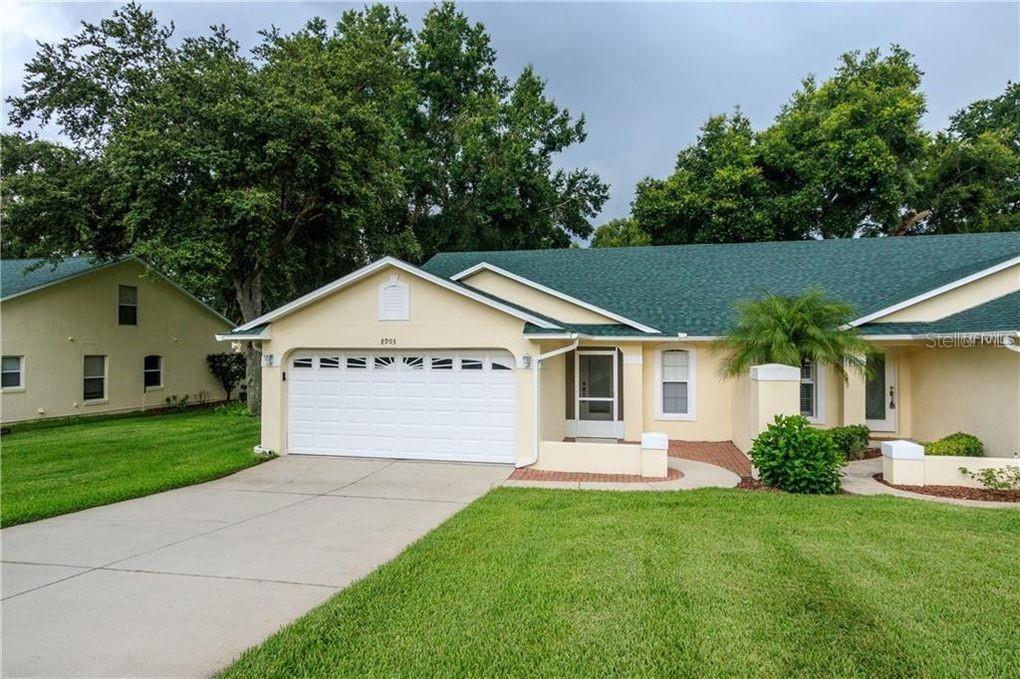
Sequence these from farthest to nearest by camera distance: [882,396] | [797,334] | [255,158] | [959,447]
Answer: [255,158]
[882,396]
[797,334]
[959,447]

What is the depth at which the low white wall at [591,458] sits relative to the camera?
1019cm

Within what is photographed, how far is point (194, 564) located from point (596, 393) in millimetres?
10140

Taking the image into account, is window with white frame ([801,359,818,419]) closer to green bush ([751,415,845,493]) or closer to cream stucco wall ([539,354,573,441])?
green bush ([751,415,845,493])

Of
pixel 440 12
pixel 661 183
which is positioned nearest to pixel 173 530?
pixel 661 183

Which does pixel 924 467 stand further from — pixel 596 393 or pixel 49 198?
pixel 49 198

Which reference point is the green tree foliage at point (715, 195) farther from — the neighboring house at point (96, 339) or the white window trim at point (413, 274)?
the neighboring house at point (96, 339)

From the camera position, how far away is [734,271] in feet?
53.6

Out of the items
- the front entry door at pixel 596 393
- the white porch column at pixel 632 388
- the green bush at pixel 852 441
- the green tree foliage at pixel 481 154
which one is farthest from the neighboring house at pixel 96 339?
the green bush at pixel 852 441

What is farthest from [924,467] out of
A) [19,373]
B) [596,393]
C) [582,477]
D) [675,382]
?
[19,373]

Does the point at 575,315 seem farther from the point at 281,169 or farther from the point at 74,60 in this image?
the point at 74,60

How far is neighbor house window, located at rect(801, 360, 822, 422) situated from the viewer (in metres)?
13.5

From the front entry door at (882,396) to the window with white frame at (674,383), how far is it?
4049 millimetres

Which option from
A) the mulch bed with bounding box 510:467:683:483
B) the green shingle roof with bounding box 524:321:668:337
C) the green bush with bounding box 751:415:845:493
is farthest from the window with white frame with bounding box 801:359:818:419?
the mulch bed with bounding box 510:467:683:483

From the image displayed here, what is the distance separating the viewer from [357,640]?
409 cm
